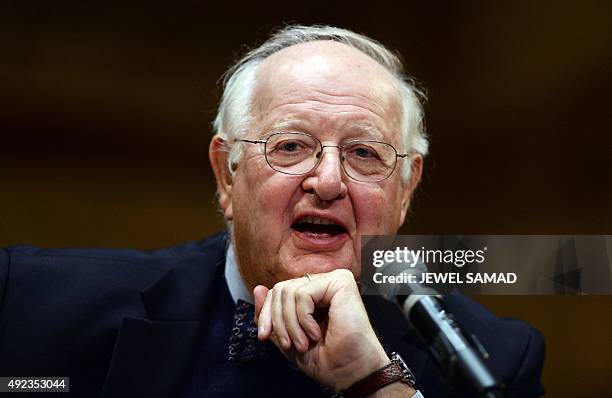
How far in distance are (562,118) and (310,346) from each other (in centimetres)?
115

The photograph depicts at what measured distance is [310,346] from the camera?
54.2 inches

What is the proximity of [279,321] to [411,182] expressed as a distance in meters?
0.72

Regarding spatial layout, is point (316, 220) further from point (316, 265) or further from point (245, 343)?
point (245, 343)

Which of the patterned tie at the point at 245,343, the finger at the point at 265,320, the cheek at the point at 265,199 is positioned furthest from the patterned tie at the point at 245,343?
the finger at the point at 265,320

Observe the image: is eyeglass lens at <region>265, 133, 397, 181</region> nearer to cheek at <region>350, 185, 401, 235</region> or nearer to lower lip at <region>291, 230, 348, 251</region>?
cheek at <region>350, 185, 401, 235</region>

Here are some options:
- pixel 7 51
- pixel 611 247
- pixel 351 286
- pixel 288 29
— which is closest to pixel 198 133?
pixel 288 29

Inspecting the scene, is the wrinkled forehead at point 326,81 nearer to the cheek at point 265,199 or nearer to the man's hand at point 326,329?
the cheek at point 265,199

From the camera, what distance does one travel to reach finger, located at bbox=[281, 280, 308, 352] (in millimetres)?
1326

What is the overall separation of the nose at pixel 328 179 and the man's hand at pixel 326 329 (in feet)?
0.79

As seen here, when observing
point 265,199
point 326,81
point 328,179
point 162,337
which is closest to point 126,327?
point 162,337

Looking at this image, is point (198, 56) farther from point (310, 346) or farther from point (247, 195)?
point (310, 346)

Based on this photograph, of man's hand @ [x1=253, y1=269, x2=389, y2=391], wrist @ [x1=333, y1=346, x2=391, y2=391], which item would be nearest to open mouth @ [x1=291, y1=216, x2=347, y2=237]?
man's hand @ [x1=253, y1=269, x2=389, y2=391]

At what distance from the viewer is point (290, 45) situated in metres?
1.95

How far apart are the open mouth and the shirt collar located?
0.30 metres
